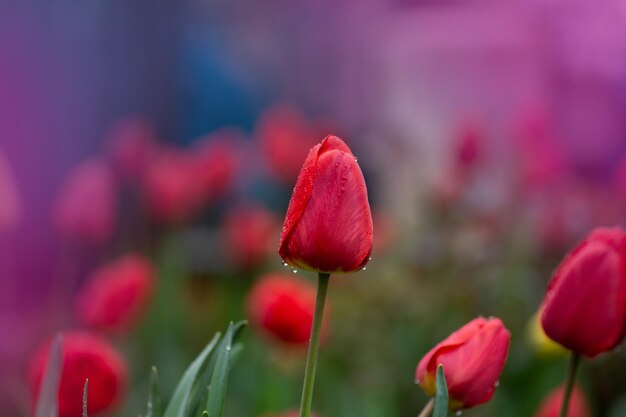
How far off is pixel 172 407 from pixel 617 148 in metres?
3.26

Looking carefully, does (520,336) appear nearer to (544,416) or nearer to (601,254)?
(544,416)

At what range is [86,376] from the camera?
2.68 ft

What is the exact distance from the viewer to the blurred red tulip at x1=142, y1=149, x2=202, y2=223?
1890 millimetres

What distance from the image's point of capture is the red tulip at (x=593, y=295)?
61 centimetres

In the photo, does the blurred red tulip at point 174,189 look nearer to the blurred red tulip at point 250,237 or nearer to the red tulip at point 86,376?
the blurred red tulip at point 250,237

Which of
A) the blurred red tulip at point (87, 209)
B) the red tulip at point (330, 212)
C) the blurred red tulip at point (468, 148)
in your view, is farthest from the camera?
the blurred red tulip at point (468, 148)

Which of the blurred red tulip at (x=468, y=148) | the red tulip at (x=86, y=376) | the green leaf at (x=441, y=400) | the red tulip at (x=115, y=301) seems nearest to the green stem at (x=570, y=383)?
the green leaf at (x=441, y=400)

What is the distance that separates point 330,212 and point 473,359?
131 mm

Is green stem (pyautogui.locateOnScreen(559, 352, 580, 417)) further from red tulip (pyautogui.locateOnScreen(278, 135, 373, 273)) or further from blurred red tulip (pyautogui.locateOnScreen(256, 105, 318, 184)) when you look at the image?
blurred red tulip (pyautogui.locateOnScreen(256, 105, 318, 184))

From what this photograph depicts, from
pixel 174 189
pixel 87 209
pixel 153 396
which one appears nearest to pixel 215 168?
pixel 174 189

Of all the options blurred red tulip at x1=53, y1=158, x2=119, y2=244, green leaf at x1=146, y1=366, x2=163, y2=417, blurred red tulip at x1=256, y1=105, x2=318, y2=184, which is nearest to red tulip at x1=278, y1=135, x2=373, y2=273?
green leaf at x1=146, y1=366, x2=163, y2=417

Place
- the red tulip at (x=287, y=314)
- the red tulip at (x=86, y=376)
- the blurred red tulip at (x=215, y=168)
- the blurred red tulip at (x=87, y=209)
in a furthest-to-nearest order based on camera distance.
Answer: the blurred red tulip at (x=215, y=168) → the blurred red tulip at (x=87, y=209) → the red tulip at (x=287, y=314) → the red tulip at (x=86, y=376)

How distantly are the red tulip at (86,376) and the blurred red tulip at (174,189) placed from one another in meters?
1.01

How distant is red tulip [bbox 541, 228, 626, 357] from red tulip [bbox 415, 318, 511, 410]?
0.05 meters
